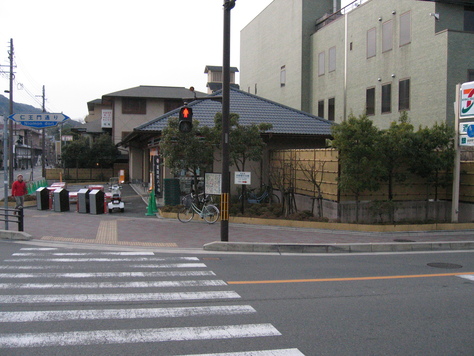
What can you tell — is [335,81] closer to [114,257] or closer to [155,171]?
[155,171]

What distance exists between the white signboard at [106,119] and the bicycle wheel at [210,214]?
3604 centimetres

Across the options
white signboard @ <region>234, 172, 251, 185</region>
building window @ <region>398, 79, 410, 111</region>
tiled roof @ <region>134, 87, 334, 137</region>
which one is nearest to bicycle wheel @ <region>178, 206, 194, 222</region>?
white signboard @ <region>234, 172, 251, 185</region>

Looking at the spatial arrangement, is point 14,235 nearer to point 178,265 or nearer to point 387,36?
point 178,265

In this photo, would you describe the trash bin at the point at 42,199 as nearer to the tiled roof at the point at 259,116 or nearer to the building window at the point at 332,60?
the tiled roof at the point at 259,116

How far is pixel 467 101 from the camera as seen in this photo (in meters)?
15.1

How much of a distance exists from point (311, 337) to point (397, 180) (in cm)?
1136

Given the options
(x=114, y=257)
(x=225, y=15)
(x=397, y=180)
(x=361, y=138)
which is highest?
(x=225, y=15)

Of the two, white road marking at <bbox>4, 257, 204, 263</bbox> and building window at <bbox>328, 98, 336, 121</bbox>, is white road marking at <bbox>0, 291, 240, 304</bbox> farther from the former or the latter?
building window at <bbox>328, 98, 336, 121</bbox>

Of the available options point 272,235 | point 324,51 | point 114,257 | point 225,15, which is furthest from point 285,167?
point 324,51

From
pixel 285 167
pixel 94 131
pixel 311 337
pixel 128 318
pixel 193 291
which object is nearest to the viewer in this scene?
pixel 311 337

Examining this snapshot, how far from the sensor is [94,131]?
178ft

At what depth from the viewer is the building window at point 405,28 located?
84.0 feet

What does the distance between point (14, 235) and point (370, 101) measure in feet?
77.6

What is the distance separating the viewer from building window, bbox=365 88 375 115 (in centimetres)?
2920
